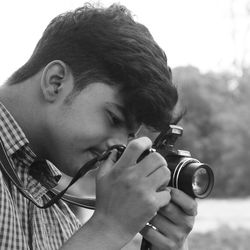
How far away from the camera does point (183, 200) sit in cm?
115

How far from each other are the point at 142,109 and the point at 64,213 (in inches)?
11.9

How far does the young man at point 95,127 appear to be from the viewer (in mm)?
1024

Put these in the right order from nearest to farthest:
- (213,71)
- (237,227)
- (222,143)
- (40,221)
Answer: (40,221)
(237,227)
(222,143)
(213,71)

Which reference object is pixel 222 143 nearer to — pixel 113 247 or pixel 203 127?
pixel 203 127

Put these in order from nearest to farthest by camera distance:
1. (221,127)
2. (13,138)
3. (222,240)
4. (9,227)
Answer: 1. (9,227)
2. (13,138)
3. (222,240)
4. (221,127)

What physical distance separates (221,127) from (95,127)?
10.7 m

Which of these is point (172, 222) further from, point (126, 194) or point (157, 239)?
point (126, 194)

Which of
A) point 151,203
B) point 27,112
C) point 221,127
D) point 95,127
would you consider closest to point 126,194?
point 151,203

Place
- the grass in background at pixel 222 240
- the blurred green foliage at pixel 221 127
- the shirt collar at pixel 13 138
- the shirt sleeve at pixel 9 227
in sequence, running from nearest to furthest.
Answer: the shirt sleeve at pixel 9 227
the shirt collar at pixel 13 138
the grass in background at pixel 222 240
the blurred green foliage at pixel 221 127

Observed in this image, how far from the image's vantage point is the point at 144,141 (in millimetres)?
1076

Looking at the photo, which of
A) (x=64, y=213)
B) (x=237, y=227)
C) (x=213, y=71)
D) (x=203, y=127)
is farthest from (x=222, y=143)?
(x=64, y=213)

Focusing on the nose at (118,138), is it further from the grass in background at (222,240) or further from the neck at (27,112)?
the grass in background at (222,240)

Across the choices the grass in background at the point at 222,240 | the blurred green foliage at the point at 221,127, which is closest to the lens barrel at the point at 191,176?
the grass in background at the point at 222,240

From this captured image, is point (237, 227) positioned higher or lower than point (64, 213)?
lower
